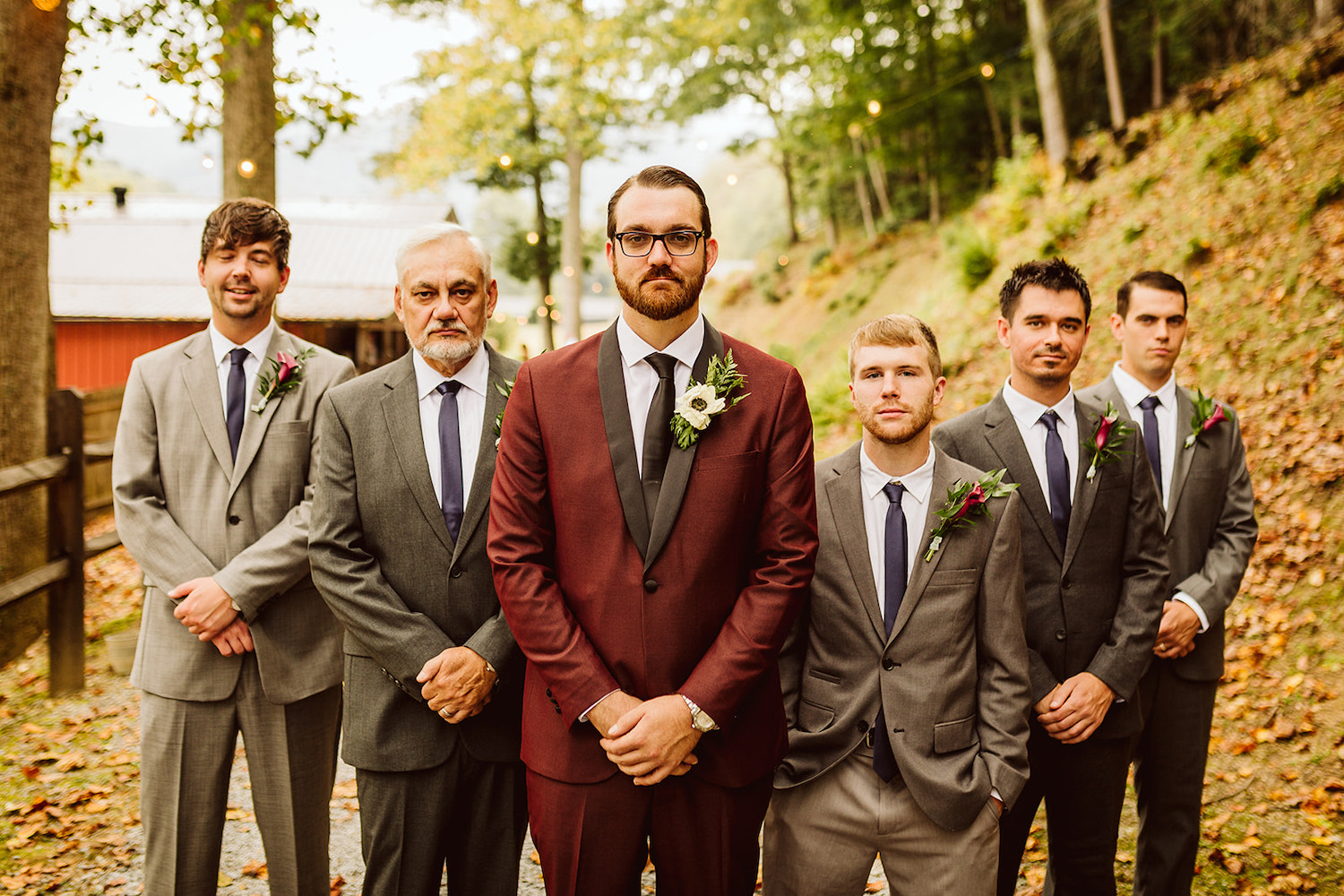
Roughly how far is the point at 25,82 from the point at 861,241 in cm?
2378

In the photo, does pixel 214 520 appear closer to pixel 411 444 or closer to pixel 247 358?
pixel 247 358

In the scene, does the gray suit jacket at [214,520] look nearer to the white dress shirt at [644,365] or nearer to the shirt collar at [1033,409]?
the white dress shirt at [644,365]

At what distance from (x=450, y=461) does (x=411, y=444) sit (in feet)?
0.46

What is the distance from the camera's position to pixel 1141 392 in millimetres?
3596

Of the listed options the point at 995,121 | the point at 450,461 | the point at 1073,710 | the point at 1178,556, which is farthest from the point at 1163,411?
the point at 995,121

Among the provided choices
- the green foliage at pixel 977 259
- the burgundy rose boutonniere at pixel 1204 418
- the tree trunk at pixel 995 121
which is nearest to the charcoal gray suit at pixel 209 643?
the burgundy rose boutonniere at pixel 1204 418

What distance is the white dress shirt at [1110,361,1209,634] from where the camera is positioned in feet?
11.6

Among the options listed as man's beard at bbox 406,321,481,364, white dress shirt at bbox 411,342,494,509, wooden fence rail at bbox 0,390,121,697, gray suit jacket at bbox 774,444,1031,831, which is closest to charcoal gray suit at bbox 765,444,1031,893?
gray suit jacket at bbox 774,444,1031,831

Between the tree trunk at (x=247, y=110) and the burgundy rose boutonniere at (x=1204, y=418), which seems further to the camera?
the tree trunk at (x=247, y=110)

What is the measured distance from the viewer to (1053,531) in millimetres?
3021

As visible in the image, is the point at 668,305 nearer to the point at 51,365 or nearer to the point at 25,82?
the point at 25,82

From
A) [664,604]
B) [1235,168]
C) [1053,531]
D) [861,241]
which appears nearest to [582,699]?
[664,604]

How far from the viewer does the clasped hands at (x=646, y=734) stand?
7.34 ft

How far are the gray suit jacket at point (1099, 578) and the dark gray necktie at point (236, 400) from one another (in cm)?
290
